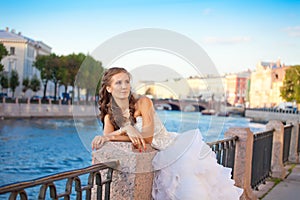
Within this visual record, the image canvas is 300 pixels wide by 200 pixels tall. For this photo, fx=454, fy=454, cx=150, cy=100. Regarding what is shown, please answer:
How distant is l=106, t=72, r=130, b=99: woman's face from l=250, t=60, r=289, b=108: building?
112 metres

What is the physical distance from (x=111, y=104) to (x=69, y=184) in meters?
0.75

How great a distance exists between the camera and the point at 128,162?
135 inches

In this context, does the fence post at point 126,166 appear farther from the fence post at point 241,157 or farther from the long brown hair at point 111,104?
the fence post at point 241,157

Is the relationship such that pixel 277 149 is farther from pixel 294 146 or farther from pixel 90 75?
pixel 90 75

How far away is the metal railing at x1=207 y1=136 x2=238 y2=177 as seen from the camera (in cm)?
540

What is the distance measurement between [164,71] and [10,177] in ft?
60.8

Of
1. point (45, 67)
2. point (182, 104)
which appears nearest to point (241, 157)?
point (182, 104)

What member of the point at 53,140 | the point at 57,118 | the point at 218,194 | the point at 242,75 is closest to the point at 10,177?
the point at 53,140

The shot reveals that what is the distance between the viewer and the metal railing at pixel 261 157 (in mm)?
7090

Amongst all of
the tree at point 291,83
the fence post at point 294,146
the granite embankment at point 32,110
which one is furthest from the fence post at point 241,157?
the tree at point 291,83

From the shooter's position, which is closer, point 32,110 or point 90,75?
point 90,75

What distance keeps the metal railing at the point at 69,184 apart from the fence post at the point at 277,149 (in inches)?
231

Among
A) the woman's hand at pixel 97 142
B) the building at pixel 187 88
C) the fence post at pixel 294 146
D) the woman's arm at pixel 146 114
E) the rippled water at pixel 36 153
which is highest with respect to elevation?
the building at pixel 187 88

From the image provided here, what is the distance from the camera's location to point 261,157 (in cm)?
768
